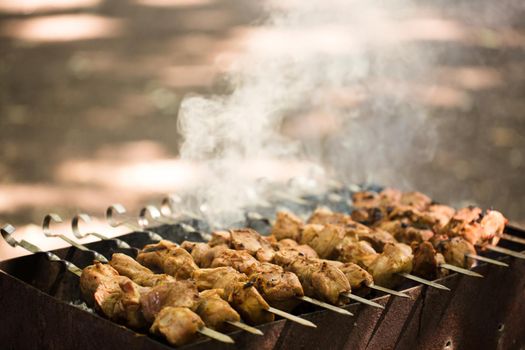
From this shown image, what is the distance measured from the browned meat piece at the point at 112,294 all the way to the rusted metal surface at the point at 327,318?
119 mm

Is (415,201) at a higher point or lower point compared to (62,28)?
lower

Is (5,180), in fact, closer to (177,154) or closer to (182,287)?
(177,154)

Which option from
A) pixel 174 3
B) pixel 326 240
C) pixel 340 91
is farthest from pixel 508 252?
pixel 174 3

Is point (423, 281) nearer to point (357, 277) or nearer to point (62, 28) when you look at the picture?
point (357, 277)

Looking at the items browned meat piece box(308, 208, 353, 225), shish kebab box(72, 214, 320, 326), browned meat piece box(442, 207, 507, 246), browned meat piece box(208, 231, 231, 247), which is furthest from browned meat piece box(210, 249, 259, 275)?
browned meat piece box(442, 207, 507, 246)

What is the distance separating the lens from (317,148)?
807 centimetres

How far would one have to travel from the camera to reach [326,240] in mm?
4203

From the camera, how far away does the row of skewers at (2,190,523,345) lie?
3242 mm

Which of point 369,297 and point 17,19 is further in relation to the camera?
point 17,19

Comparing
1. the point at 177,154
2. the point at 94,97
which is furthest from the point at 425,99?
the point at 94,97

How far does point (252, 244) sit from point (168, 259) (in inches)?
17.0

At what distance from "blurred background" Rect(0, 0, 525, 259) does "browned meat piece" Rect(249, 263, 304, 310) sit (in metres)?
2.30

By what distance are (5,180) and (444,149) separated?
4177 millimetres

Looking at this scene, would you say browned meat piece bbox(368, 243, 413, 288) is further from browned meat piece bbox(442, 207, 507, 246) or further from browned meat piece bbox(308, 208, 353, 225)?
browned meat piece bbox(308, 208, 353, 225)
